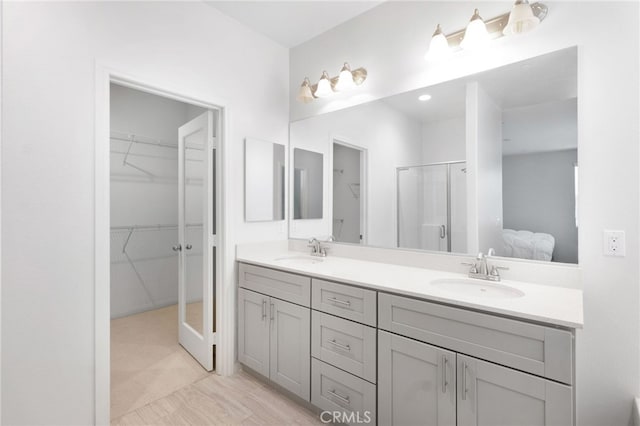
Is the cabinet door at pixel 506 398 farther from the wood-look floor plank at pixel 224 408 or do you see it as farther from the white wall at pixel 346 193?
the white wall at pixel 346 193

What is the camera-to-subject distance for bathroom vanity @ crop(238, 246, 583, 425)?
3.65 ft

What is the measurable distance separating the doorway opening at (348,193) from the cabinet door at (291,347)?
29.0 inches

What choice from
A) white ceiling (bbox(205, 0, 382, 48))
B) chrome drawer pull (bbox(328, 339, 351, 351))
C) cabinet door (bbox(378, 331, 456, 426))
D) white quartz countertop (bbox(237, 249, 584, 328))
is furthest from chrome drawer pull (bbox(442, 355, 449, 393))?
white ceiling (bbox(205, 0, 382, 48))

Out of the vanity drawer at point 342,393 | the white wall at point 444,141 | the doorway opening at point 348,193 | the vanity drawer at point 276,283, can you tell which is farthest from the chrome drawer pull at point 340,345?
the white wall at point 444,141

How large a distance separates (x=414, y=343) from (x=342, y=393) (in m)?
0.56

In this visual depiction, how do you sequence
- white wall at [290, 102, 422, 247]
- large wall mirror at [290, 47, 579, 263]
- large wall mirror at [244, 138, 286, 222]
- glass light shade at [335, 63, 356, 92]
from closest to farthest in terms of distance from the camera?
large wall mirror at [290, 47, 579, 263] < white wall at [290, 102, 422, 247] < glass light shade at [335, 63, 356, 92] < large wall mirror at [244, 138, 286, 222]

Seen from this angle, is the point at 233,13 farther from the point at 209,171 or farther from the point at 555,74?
the point at 555,74

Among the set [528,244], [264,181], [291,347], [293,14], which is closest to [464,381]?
[528,244]

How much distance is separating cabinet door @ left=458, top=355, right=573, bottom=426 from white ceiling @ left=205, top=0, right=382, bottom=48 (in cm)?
229

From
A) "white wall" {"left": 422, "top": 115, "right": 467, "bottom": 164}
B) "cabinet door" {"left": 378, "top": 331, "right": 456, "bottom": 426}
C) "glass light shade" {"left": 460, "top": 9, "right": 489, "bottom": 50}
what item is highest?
"glass light shade" {"left": 460, "top": 9, "right": 489, "bottom": 50}

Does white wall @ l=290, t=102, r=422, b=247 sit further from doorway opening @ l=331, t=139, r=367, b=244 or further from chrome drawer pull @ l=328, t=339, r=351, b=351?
chrome drawer pull @ l=328, t=339, r=351, b=351

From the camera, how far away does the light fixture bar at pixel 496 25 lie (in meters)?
1.50

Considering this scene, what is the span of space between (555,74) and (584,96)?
0.18 meters

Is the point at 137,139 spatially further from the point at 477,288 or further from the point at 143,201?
the point at 477,288
